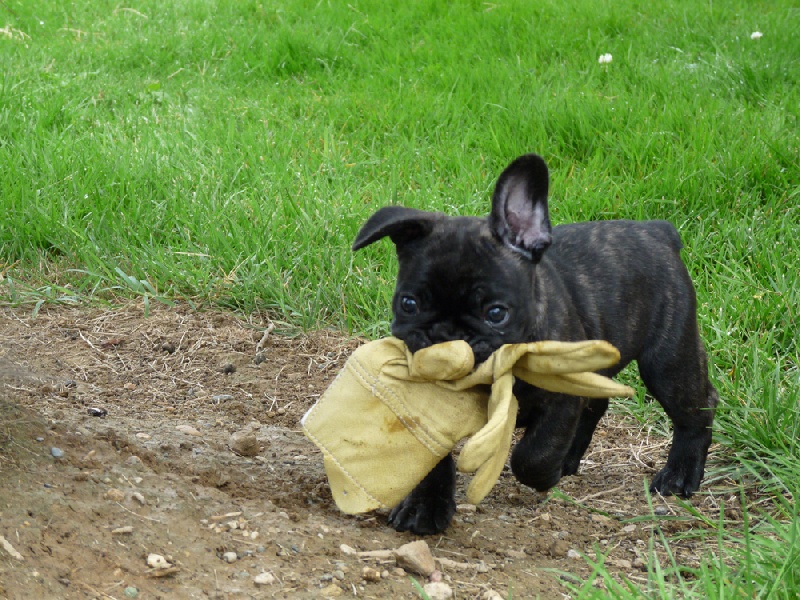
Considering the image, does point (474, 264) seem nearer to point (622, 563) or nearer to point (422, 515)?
point (422, 515)

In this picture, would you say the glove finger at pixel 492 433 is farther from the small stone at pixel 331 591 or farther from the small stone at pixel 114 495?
the small stone at pixel 114 495

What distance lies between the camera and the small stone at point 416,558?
3.15 m

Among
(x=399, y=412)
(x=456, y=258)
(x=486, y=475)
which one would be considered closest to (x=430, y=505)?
(x=399, y=412)

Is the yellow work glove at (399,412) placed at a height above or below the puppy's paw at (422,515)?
above

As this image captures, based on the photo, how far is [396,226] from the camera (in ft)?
11.2

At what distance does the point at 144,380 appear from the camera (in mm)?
4867

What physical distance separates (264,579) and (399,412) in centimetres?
73

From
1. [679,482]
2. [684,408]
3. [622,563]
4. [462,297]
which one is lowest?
[679,482]

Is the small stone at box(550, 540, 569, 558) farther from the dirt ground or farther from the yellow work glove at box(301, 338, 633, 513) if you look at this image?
the yellow work glove at box(301, 338, 633, 513)

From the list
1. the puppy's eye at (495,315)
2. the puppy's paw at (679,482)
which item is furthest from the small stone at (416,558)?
the puppy's paw at (679,482)

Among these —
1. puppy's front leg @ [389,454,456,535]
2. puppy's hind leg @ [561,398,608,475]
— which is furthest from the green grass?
puppy's front leg @ [389,454,456,535]

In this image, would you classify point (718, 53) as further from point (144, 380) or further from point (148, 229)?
point (144, 380)

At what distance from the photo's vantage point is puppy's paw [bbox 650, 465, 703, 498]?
166 inches

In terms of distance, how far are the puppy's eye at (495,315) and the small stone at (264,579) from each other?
3.55 ft
